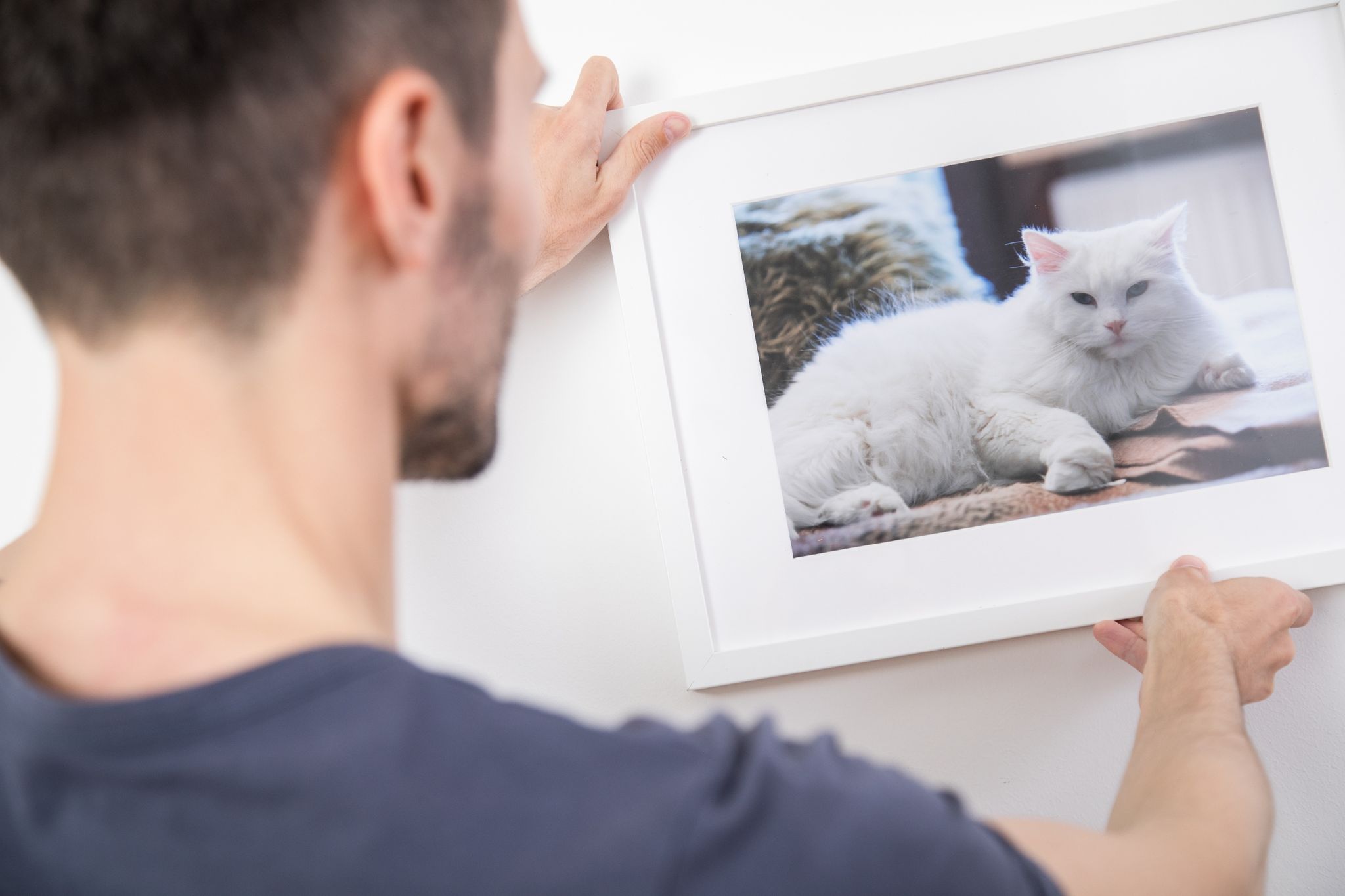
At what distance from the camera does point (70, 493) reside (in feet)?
1.40

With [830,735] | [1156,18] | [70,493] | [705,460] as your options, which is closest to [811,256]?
[705,460]

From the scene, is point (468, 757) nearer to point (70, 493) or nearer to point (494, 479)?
point (70, 493)

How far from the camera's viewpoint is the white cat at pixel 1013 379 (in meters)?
0.80

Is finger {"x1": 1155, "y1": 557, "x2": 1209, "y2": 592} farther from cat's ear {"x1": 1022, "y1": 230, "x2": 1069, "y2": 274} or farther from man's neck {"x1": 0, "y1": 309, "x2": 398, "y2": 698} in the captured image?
man's neck {"x1": 0, "y1": 309, "x2": 398, "y2": 698}

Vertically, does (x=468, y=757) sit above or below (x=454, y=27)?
below

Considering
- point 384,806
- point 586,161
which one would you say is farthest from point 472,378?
point 586,161

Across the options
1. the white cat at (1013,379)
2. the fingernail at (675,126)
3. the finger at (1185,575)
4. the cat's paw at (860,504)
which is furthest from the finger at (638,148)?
the finger at (1185,575)

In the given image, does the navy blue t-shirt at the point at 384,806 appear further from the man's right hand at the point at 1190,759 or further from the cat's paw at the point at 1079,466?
the cat's paw at the point at 1079,466

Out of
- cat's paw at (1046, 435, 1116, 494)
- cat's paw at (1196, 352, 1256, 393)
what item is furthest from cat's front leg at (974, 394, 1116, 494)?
cat's paw at (1196, 352, 1256, 393)

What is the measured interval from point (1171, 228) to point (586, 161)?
0.53 meters

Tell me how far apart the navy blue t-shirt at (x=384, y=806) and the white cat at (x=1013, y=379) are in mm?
449

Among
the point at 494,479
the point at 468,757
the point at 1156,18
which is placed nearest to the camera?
the point at 468,757

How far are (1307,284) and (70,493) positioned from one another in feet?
3.07

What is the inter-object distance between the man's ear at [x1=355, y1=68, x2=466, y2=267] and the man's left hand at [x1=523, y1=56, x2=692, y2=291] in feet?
1.16
